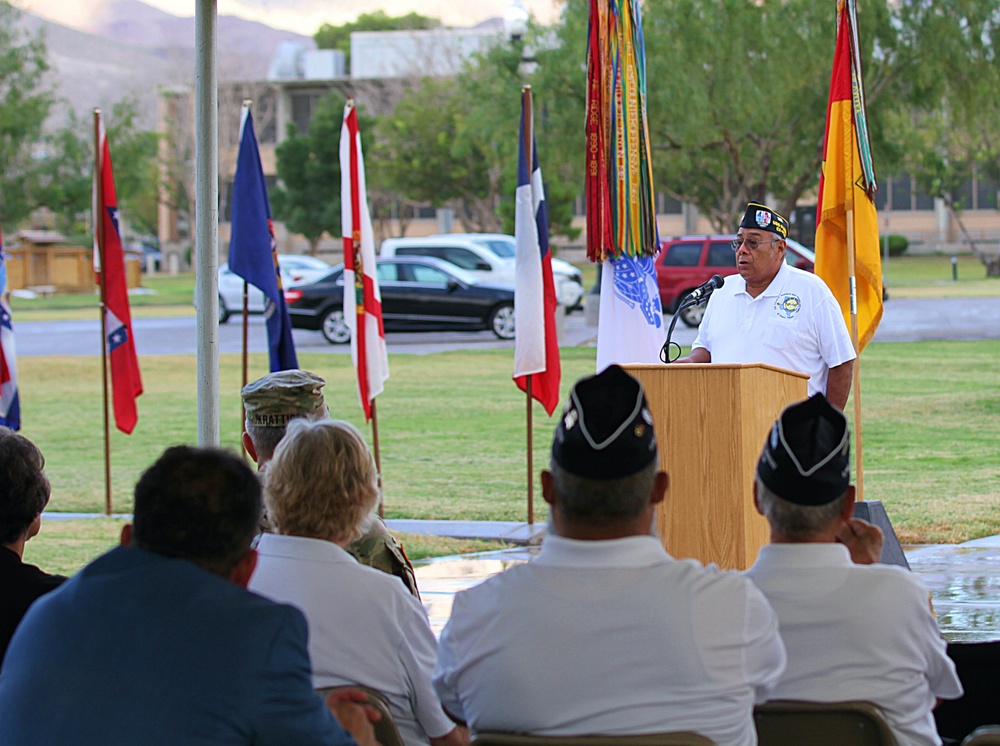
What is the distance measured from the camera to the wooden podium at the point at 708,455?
4.66 metres

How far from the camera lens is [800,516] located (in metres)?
2.99

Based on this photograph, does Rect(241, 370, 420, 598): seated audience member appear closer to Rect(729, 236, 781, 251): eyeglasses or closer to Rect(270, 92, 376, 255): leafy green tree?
Rect(729, 236, 781, 251): eyeglasses

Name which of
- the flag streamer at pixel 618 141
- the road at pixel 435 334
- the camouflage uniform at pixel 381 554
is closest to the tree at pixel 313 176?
the road at pixel 435 334

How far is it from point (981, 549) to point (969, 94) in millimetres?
23407

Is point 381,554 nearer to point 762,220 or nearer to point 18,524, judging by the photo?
point 18,524

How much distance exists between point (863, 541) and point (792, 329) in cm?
323

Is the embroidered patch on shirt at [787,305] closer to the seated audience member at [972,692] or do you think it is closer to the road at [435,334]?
the seated audience member at [972,692]

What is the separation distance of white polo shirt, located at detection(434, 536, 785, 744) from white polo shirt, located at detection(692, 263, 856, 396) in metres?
3.70

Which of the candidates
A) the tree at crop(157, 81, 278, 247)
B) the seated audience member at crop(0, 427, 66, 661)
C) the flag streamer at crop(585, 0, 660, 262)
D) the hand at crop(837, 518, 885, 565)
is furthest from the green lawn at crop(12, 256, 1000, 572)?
the tree at crop(157, 81, 278, 247)

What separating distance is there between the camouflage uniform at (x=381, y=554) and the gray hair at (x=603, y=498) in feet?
3.61

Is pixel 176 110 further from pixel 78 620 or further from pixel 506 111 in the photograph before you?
pixel 78 620

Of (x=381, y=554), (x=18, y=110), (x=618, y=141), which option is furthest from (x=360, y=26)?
(x=381, y=554)

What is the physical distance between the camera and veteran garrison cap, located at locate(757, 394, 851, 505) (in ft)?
9.78

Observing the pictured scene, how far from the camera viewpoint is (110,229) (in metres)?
10.6
